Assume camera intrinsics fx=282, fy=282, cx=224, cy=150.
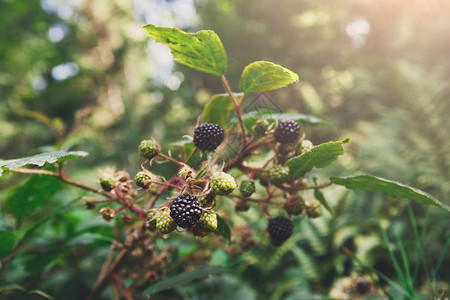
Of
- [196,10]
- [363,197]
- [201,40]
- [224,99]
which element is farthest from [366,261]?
[196,10]

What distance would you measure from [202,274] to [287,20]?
14.5ft

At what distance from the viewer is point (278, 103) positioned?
2.64 m

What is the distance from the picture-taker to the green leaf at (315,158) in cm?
64

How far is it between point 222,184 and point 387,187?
0.41 meters

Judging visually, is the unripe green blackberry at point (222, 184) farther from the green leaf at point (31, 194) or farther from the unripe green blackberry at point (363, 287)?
the unripe green blackberry at point (363, 287)

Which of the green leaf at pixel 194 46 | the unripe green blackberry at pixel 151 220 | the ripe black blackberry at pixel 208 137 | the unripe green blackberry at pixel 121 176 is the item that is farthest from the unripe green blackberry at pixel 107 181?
the green leaf at pixel 194 46

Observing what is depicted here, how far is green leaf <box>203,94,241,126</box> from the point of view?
806 mm

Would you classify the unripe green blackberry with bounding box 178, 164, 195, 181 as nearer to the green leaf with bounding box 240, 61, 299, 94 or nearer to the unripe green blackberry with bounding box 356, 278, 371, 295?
the green leaf with bounding box 240, 61, 299, 94

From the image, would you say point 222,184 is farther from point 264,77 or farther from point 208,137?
point 264,77

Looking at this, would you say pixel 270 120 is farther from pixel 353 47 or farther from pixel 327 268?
pixel 353 47

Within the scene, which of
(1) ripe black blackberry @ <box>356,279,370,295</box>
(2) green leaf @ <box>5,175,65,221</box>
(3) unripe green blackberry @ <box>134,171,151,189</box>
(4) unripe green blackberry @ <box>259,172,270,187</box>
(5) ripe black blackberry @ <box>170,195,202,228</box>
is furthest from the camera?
(1) ripe black blackberry @ <box>356,279,370,295</box>

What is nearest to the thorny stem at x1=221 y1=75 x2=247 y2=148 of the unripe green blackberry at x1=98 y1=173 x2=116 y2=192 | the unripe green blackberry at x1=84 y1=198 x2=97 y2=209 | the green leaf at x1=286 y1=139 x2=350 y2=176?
the green leaf at x1=286 y1=139 x2=350 y2=176

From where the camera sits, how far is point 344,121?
3824 millimetres

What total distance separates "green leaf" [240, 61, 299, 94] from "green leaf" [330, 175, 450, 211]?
275mm
